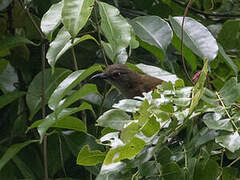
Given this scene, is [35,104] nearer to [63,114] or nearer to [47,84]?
[47,84]

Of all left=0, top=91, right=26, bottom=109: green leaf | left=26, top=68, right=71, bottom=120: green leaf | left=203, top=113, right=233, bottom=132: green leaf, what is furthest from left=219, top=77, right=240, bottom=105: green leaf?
left=0, top=91, right=26, bottom=109: green leaf

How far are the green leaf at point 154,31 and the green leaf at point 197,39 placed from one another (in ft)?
0.21

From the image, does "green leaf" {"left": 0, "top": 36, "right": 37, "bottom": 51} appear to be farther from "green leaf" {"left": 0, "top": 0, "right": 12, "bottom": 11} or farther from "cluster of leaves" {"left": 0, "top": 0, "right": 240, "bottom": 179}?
"green leaf" {"left": 0, "top": 0, "right": 12, "bottom": 11}

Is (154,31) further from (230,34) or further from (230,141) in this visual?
(230,34)

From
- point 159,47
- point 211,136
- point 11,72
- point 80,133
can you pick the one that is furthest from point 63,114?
point 11,72

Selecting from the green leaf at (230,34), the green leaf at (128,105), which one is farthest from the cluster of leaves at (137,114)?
the green leaf at (230,34)

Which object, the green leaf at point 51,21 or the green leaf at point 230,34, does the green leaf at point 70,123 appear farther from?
the green leaf at point 230,34

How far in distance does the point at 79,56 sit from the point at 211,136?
2.02 m

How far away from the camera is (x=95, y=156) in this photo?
1.99m

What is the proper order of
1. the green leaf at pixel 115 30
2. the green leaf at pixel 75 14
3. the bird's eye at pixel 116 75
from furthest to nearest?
the bird's eye at pixel 116 75, the green leaf at pixel 115 30, the green leaf at pixel 75 14

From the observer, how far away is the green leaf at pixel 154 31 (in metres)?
2.72

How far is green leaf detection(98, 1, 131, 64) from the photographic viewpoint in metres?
2.25

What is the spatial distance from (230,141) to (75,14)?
30.6 inches

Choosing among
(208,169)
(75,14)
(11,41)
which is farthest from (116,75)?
(208,169)
